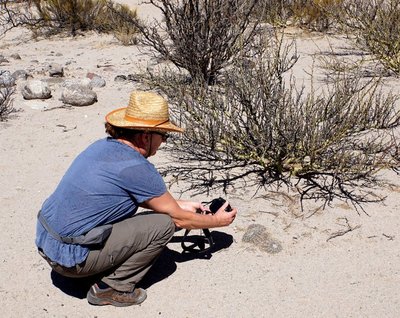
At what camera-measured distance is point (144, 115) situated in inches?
123

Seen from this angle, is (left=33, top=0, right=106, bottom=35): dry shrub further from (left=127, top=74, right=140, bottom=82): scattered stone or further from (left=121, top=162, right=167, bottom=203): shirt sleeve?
(left=121, top=162, right=167, bottom=203): shirt sleeve

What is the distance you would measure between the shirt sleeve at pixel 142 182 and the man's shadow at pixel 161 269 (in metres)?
0.61

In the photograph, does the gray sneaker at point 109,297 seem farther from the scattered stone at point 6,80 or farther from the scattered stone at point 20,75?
the scattered stone at point 20,75

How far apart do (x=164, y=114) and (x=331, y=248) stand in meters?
1.48

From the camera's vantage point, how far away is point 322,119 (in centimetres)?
484

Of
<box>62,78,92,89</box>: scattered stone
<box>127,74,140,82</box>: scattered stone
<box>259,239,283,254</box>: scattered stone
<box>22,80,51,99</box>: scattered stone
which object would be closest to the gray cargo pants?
<box>259,239,283,254</box>: scattered stone

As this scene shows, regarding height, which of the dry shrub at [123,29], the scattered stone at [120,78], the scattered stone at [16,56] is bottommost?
the scattered stone at [16,56]

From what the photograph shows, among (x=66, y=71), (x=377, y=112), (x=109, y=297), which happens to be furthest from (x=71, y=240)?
(x=66, y=71)

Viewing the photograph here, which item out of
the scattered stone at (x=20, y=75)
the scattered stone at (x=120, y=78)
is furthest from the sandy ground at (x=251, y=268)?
the scattered stone at (x=20, y=75)

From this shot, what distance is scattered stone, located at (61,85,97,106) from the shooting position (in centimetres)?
725

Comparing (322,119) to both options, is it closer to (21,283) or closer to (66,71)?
(21,283)

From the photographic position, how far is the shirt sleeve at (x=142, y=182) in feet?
9.93

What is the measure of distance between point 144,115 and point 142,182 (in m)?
0.36

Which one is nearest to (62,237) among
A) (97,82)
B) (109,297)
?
(109,297)
